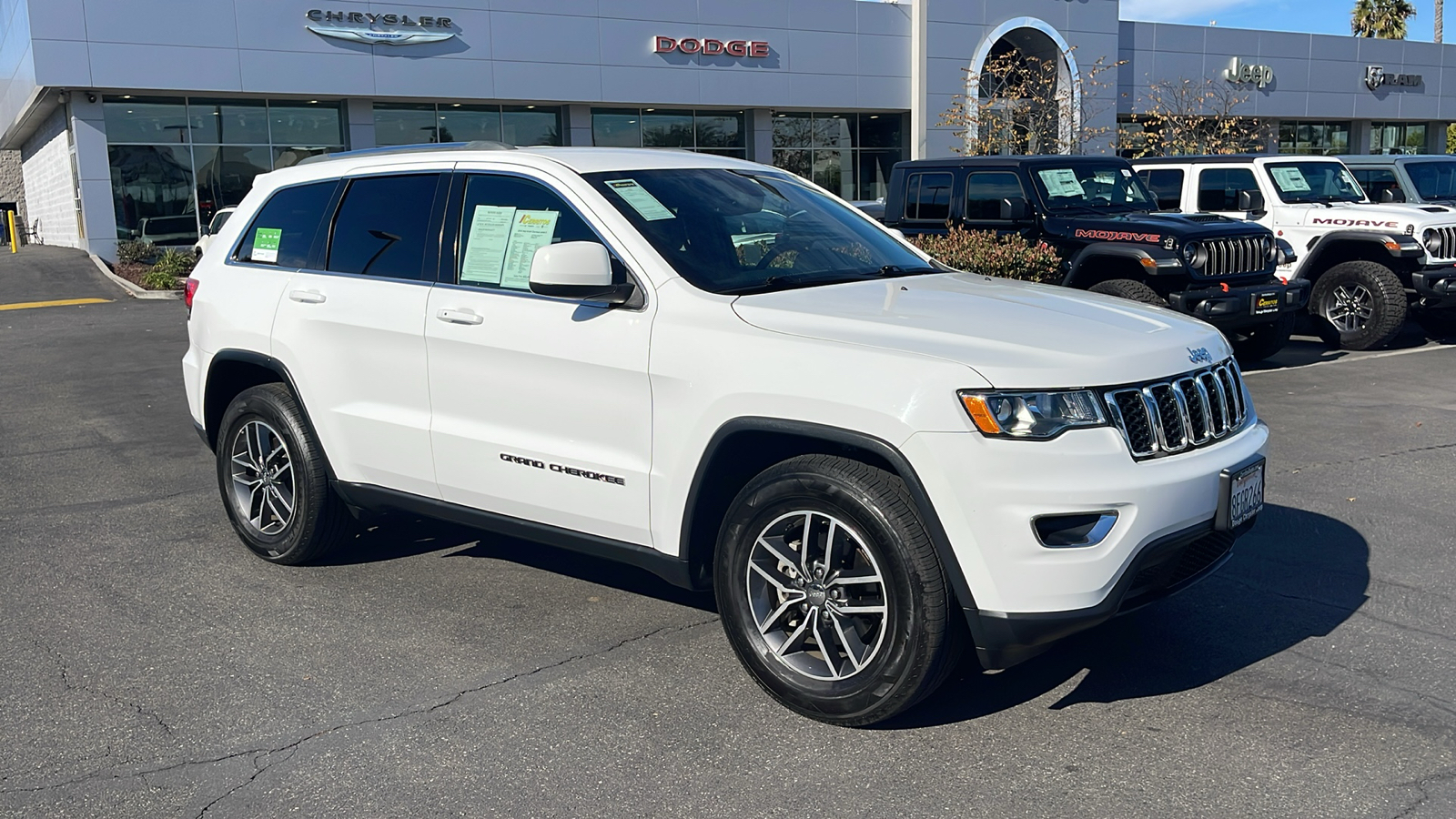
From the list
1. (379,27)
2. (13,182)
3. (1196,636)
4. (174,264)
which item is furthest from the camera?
(13,182)

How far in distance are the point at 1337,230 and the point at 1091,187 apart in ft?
9.45

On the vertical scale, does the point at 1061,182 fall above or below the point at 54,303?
above

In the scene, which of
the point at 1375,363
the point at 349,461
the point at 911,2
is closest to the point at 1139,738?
the point at 349,461

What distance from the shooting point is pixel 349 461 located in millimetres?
5238

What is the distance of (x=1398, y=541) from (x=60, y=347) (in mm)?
14592

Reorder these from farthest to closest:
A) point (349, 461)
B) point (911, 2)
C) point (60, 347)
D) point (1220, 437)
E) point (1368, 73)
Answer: point (1368, 73) < point (911, 2) < point (60, 347) < point (349, 461) < point (1220, 437)

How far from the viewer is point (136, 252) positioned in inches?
1085

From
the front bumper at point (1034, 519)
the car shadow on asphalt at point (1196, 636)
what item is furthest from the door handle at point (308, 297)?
the car shadow on asphalt at point (1196, 636)

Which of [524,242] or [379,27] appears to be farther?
[379,27]

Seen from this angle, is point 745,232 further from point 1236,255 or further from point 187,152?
point 187,152

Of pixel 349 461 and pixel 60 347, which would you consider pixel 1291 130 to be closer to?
pixel 60 347

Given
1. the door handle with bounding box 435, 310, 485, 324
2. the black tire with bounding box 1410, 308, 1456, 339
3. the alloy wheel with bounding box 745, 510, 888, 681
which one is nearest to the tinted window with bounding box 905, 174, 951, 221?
the black tire with bounding box 1410, 308, 1456, 339

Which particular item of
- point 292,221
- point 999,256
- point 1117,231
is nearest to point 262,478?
point 292,221

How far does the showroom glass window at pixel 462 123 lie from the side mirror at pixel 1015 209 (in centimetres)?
2042
